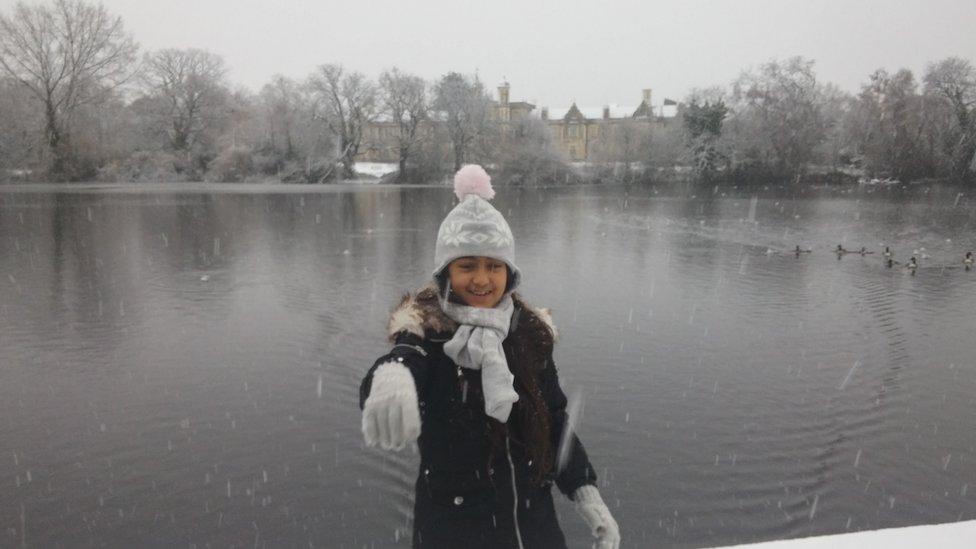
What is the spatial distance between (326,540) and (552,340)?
10.9ft

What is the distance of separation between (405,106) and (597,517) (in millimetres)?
55856

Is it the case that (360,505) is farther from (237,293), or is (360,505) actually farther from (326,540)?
(237,293)

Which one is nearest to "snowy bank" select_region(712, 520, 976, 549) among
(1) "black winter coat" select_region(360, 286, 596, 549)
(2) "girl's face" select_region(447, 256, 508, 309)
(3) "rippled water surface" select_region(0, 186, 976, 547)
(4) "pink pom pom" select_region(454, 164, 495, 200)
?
(1) "black winter coat" select_region(360, 286, 596, 549)

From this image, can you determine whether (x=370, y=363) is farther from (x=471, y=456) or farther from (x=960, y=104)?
(x=960, y=104)

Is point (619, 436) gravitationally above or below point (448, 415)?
below

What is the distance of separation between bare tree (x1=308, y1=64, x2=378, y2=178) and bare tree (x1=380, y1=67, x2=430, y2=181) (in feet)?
4.95

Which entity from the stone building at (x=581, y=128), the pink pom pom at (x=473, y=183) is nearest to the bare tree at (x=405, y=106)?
the stone building at (x=581, y=128)

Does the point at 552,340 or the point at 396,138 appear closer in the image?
the point at 552,340

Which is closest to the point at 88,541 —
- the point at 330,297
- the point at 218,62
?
the point at 330,297

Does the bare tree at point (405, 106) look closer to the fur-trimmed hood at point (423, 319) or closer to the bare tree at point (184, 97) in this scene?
the bare tree at point (184, 97)

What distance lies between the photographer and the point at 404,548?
15.1 feet

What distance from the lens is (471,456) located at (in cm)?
209

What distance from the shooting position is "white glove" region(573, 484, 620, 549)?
2174mm

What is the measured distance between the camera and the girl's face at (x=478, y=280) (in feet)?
6.96
